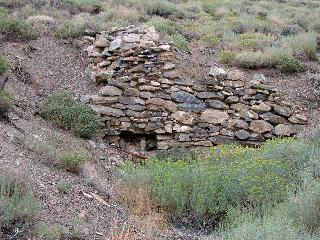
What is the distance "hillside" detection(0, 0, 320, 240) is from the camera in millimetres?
5090

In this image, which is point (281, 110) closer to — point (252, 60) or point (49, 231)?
point (252, 60)

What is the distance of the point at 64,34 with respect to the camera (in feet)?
37.9

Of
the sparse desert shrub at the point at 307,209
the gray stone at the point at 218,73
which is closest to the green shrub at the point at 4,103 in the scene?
the gray stone at the point at 218,73

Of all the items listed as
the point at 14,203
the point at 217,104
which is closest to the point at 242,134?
the point at 217,104

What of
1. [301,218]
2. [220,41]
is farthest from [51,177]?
[220,41]

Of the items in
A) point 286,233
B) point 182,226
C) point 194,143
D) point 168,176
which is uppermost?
point 286,233

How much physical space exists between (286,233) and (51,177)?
291 cm

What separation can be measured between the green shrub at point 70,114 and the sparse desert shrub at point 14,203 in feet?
13.1

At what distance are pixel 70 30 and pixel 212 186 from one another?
7.09 meters

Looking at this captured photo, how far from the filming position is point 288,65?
36.2 feet

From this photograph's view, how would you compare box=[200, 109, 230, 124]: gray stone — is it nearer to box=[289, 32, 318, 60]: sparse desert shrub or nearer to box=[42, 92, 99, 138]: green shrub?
box=[42, 92, 99, 138]: green shrub

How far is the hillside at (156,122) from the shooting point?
5090mm

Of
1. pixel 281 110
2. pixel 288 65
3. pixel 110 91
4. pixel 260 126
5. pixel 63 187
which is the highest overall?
pixel 63 187

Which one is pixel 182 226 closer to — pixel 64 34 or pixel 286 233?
pixel 286 233
